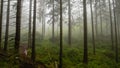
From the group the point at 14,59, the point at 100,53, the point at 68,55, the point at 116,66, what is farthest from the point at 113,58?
the point at 14,59

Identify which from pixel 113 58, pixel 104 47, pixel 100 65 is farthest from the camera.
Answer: pixel 104 47

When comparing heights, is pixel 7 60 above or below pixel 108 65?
above

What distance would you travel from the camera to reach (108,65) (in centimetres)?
2203

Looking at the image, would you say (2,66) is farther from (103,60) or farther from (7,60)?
(103,60)

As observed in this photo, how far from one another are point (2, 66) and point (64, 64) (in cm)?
862

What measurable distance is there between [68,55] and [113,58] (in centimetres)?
721

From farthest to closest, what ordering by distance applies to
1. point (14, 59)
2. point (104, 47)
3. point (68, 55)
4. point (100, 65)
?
point (104, 47) → point (68, 55) → point (100, 65) → point (14, 59)

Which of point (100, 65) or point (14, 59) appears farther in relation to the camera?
point (100, 65)

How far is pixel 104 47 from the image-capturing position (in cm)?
3186

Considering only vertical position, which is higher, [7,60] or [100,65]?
[7,60]

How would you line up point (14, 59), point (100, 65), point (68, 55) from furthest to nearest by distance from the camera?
point (68, 55), point (100, 65), point (14, 59)

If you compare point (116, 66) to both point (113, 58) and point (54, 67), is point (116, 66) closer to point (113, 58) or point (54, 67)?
point (113, 58)

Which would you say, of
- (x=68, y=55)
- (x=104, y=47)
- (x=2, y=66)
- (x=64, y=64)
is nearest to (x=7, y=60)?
(x=2, y=66)

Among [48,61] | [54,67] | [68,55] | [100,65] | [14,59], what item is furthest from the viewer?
[68,55]
